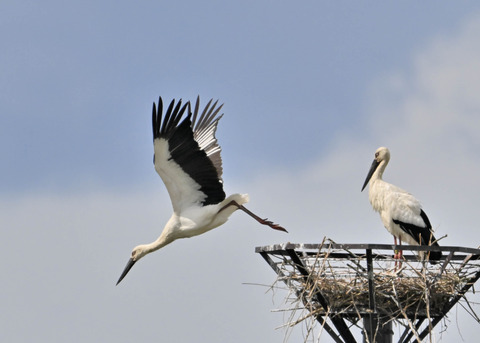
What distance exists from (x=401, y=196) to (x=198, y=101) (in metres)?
3.44

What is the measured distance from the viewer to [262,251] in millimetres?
10797

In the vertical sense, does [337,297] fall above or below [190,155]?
below

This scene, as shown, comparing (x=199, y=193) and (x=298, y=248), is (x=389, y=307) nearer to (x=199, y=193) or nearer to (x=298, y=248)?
(x=298, y=248)

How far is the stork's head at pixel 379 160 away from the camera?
13922 mm

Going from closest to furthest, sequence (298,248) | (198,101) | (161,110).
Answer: (298,248)
(161,110)
(198,101)

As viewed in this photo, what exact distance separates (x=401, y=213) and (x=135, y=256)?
3.80 m

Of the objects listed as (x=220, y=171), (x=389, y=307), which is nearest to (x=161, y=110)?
(x=220, y=171)

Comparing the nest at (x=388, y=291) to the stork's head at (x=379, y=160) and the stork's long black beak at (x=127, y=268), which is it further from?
the stork's long black beak at (x=127, y=268)

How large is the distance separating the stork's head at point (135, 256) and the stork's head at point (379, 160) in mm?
3230

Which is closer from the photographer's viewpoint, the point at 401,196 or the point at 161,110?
the point at 161,110

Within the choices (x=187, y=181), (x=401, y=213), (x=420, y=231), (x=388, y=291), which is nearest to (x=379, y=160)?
(x=401, y=213)

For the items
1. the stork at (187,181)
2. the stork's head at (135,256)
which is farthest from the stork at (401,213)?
the stork's head at (135,256)

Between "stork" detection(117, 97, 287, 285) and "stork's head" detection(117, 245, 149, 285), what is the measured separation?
0.62 metres

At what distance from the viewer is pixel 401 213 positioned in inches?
514
